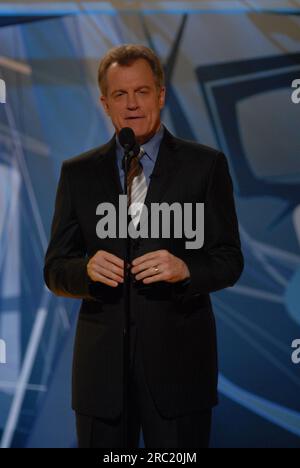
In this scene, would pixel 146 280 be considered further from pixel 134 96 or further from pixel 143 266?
pixel 134 96

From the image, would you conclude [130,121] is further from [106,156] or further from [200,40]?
[200,40]

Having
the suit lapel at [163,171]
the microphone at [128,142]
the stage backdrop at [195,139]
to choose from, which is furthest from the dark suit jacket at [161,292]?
the stage backdrop at [195,139]

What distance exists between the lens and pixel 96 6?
3314 millimetres

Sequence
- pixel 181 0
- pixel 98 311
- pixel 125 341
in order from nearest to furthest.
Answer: pixel 125 341
pixel 98 311
pixel 181 0

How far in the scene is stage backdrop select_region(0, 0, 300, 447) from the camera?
3.31 m

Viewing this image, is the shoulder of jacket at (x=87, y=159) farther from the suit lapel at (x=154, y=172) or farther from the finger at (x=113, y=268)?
the finger at (x=113, y=268)

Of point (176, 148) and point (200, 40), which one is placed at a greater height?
point (200, 40)

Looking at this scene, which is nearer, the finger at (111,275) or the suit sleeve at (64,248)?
the finger at (111,275)

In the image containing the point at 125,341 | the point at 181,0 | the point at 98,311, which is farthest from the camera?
the point at 181,0

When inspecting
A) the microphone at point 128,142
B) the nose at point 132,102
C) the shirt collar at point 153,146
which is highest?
the nose at point 132,102

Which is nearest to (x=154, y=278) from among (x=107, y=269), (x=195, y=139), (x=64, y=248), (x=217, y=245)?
(x=107, y=269)

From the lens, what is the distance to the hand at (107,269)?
1.96 meters
